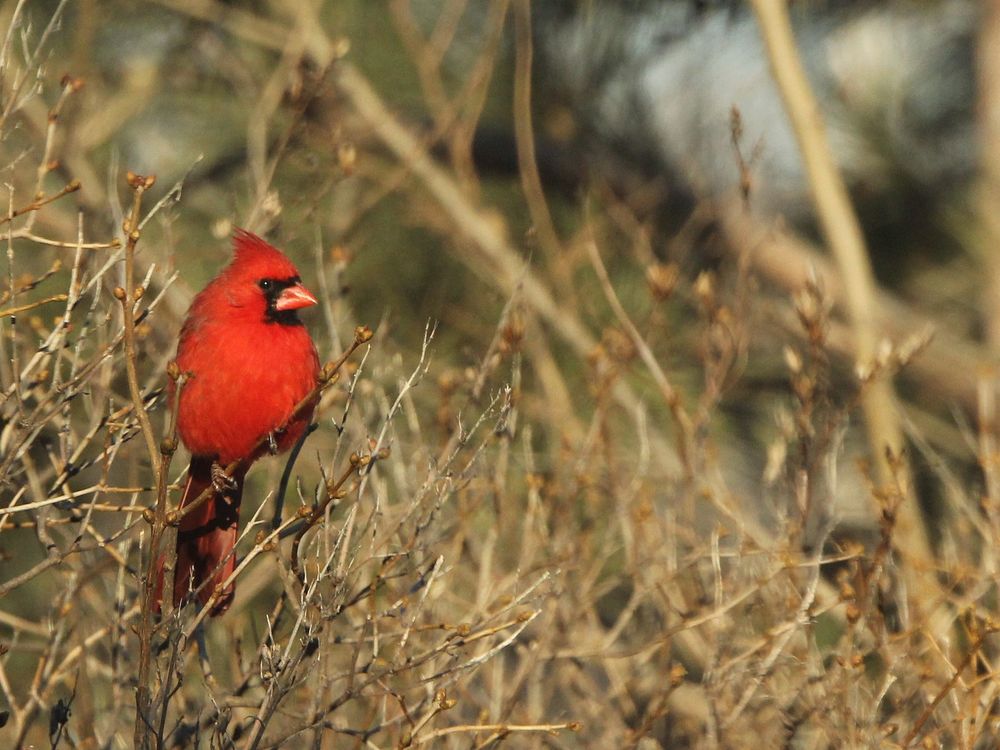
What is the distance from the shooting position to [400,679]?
422 cm

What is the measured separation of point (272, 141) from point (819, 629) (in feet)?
12.8

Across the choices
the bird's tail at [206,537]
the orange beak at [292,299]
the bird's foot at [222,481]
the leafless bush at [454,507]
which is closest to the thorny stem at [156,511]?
the leafless bush at [454,507]

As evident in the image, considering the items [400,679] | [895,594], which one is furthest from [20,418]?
[895,594]

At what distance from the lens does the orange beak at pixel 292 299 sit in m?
4.36

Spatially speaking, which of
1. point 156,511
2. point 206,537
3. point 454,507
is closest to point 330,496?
point 156,511

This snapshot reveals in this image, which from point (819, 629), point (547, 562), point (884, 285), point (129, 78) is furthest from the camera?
point (884, 285)

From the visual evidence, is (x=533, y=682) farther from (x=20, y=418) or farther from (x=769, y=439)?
(x=769, y=439)

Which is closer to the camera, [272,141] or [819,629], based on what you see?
[819,629]

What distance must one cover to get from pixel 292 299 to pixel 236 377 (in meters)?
0.33

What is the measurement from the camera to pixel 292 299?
14.4ft

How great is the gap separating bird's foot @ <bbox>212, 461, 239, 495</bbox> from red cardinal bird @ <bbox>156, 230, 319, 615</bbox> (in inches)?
1.1

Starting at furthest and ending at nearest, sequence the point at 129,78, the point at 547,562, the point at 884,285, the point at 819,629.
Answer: the point at 884,285
the point at 129,78
the point at 819,629
the point at 547,562

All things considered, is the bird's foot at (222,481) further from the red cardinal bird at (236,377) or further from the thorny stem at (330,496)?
the thorny stem at (330,496)

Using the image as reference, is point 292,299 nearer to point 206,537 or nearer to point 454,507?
point 206,537
